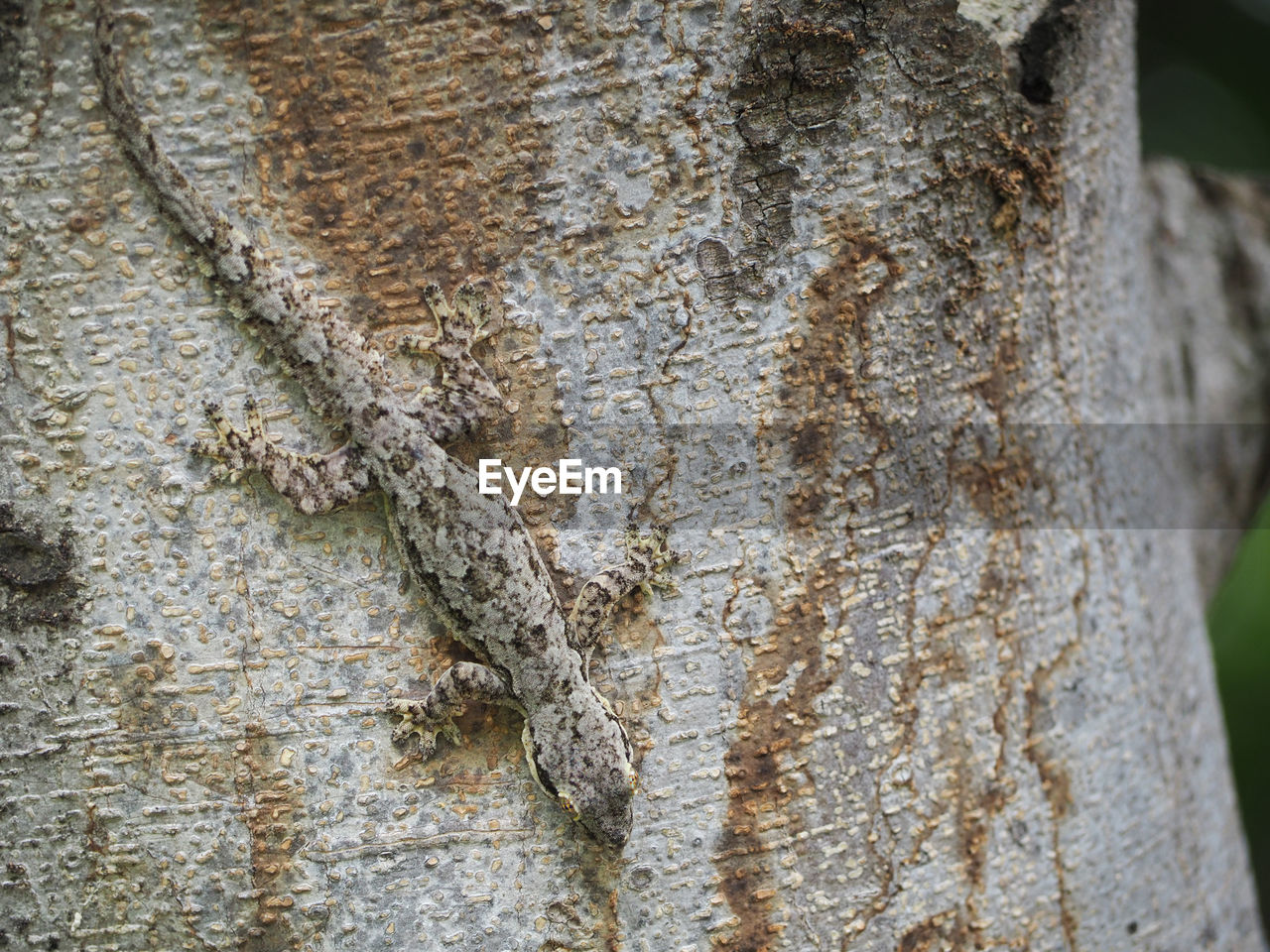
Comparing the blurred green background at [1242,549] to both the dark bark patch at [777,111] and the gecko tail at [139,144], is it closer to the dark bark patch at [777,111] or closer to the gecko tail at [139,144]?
the dark bark patch at [777,111]

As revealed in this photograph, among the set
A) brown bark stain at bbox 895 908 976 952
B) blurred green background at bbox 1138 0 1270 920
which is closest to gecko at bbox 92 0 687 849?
brown bark stain at bbox 895 908 976 952

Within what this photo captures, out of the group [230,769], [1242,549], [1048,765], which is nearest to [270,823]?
[230,769]

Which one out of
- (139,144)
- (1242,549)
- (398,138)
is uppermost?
(398,138)

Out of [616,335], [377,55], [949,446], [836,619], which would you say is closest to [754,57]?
[616,335]

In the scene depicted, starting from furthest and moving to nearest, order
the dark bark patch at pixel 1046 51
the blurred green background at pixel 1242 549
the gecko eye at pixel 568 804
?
A: the blurred green background at pixel 1242 549 → the dark bark patch at pixel 1046 51 → the gecko eye at pixel 568 804

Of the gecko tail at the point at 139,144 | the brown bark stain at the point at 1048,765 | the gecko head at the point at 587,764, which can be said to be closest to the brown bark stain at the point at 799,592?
the gecko head at the point at 587,764

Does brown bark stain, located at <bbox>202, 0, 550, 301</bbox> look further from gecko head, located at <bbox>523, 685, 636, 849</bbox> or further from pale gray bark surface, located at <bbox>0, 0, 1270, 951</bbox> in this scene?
gecko head, located at <bbox>523, 685, 636, 849</bbox>

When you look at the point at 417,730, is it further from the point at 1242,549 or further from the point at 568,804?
the point at 1242,549

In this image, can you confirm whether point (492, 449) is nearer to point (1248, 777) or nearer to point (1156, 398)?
point (1156, 398)
